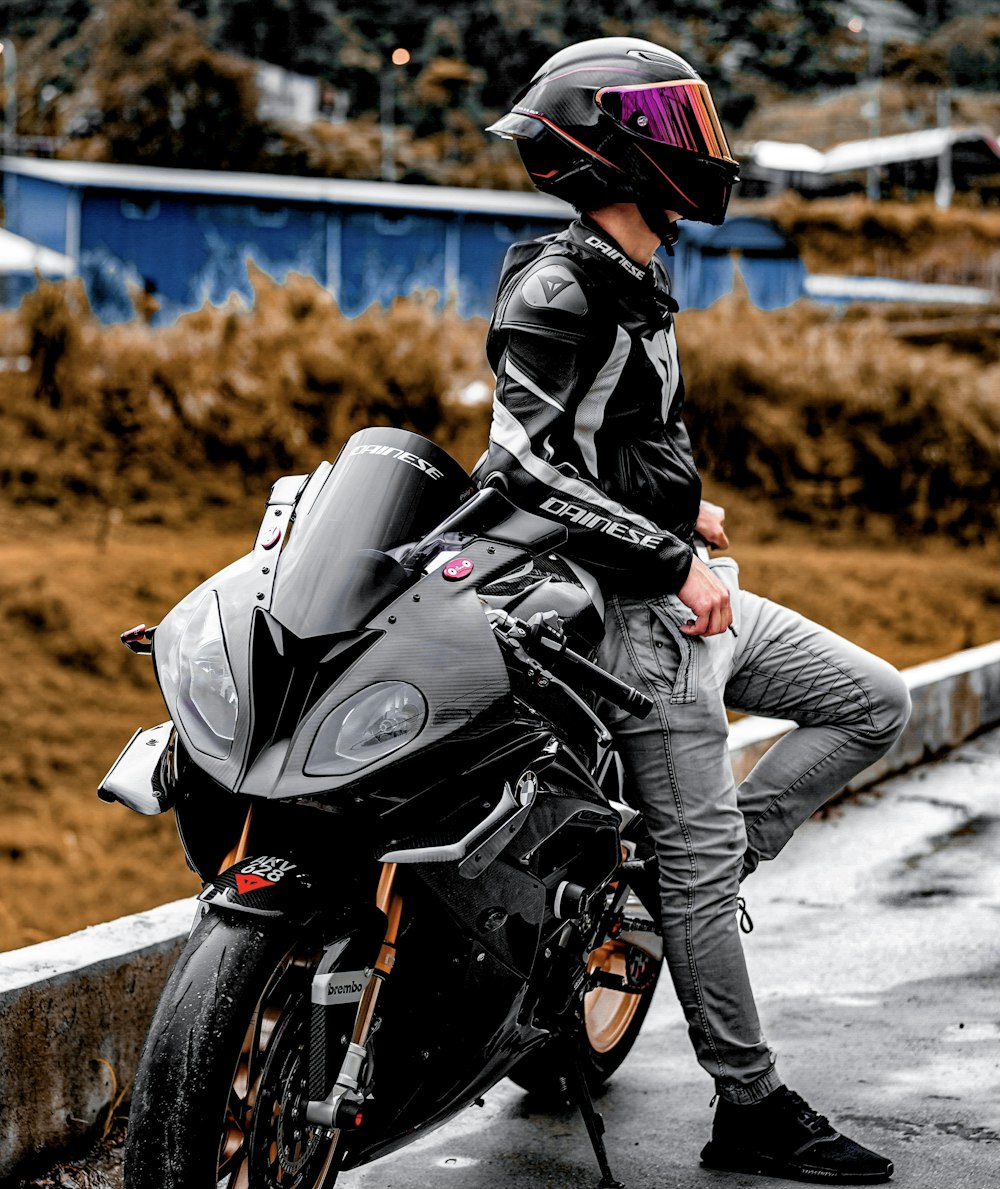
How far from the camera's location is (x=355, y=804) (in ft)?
8.03

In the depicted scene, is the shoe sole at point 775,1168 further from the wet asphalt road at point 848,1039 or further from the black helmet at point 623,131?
the black helmet at point 623,131

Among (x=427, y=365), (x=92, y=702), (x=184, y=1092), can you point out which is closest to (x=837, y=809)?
(x=184, y=1092)

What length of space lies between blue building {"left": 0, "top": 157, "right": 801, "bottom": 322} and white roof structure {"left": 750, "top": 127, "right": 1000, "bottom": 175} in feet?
21.7

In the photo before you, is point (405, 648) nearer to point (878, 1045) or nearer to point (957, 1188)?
point (957, 1188)

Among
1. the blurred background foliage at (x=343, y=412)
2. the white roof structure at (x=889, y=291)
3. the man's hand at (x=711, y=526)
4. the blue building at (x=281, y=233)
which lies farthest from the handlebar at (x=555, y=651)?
the white roof structure at (x=889, y=291)

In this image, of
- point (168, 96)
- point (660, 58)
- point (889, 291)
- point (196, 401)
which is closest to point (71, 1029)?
point (660, 58)

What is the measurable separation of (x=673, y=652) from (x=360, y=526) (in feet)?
2.62

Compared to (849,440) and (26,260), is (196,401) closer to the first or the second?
(849,440)

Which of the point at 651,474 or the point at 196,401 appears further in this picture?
the point at 196,401

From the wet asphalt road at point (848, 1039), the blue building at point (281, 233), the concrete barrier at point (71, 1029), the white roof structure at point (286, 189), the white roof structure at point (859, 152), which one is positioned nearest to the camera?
the concrete barrier at point (71, 1029)

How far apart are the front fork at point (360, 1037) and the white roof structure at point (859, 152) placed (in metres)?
37.1

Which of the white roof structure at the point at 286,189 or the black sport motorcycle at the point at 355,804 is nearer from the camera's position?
the black sport motorcycle at the point at 355,804

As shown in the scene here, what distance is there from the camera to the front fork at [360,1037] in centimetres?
244

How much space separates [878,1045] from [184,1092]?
219cm
